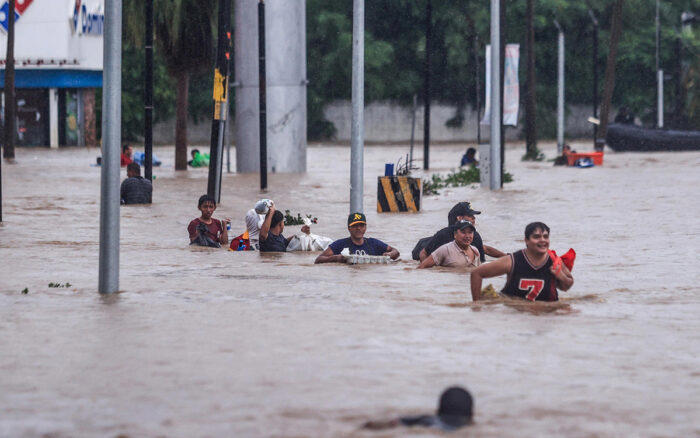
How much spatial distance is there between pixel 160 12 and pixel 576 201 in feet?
60.7

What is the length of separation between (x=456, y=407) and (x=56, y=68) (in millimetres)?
54393

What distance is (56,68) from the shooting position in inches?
2306

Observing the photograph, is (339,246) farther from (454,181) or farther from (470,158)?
(470,158)

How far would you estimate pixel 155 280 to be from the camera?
13859 mm

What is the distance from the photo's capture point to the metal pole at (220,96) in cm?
2586

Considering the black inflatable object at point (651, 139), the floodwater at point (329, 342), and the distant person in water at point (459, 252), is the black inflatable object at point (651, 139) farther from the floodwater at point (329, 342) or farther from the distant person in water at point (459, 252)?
the distant person in water at point (459, 252)

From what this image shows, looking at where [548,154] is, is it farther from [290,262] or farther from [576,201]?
[290,262]

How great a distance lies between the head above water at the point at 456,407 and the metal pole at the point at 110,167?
641 cm

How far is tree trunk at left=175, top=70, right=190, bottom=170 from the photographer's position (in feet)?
135

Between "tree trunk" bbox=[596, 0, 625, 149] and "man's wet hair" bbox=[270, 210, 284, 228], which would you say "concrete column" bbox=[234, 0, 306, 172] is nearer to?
"tree trunk" bbox=[596, 0, 625, 149]

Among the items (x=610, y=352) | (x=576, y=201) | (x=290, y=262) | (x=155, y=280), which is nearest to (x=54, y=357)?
(x=610, y=352)

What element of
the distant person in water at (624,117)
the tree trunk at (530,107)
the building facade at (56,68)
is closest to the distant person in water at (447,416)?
the tree trunk at (530,107)

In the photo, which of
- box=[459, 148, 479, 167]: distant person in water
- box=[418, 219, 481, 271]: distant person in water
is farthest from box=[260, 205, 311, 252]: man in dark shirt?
box=[459, 148, 479, 167]: distant person in water

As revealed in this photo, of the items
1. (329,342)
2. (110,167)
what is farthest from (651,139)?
(329,342)
